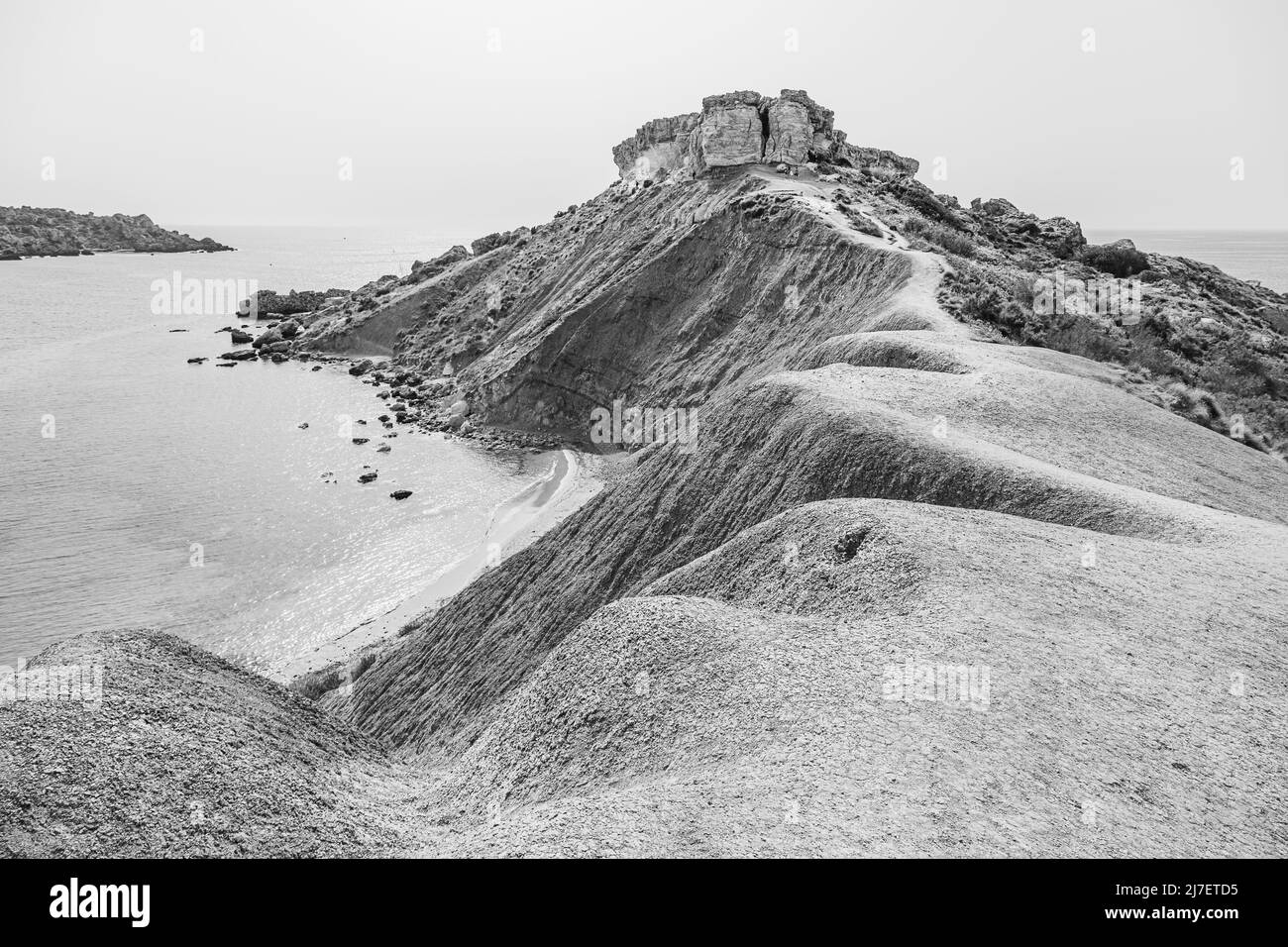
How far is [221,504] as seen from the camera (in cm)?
3866

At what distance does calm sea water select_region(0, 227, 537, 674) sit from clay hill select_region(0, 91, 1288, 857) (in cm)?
938

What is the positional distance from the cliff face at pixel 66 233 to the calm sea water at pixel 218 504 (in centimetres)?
13228

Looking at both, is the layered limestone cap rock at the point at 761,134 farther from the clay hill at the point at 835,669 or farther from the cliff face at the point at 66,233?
the cliff face at the point at 66,233

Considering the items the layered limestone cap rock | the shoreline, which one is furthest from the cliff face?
the shoreline

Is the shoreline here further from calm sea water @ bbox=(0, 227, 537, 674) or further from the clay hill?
the clay hill

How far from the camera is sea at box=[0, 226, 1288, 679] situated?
28531 mm

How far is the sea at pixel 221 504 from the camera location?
2853 centimetres

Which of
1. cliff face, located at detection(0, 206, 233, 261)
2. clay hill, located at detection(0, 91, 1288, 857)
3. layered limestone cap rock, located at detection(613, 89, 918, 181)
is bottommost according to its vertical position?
clay hill, located at detection(0, 91, 1288, 857)

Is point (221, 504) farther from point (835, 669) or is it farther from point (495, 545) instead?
point (835, 669)

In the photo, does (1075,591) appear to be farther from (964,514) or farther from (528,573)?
(528,573)

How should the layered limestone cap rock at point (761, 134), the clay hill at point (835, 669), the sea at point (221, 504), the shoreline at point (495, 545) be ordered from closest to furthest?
the clay hill at point (835, 669) < the shoreline at point (495, 545) < the sea at point (221, 504) < the layered limestone cap rock at point (761, 134)

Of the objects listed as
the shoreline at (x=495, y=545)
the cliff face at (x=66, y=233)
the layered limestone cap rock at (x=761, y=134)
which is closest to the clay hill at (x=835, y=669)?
the shoreline at (x=495, y=545)

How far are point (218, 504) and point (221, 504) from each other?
5.3 inches

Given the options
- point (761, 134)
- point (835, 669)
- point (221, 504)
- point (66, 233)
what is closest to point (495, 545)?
point (221, 504)
